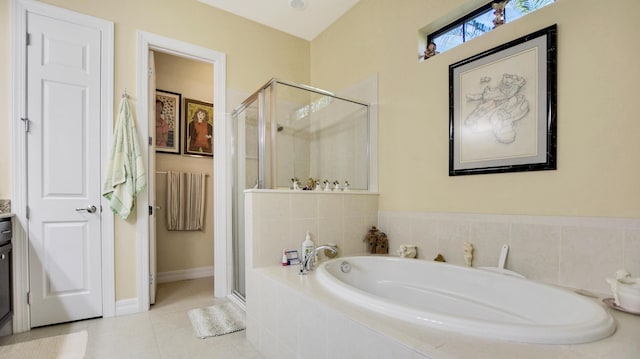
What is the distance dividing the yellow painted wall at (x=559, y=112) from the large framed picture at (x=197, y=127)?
2008mm

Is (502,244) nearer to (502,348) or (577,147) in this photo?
(577,147)

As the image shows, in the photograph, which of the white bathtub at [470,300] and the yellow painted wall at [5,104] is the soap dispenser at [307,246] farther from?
the yellow painted wall at [5,104]

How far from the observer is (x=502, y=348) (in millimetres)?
902

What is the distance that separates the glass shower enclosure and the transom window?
2.62ft

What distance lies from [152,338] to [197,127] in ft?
8.14

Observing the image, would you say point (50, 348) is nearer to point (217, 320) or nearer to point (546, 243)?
point (217, 320)

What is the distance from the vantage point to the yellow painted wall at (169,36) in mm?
2111

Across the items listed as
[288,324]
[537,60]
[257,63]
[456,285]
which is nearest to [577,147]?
[537,60]

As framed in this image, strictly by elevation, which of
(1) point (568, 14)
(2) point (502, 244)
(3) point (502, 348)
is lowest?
(3) point (502, 348)

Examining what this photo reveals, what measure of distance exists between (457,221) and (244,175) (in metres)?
1.80

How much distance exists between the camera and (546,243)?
1612 millimetres

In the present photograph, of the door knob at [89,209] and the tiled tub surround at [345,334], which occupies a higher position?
the door knob at [89,209]

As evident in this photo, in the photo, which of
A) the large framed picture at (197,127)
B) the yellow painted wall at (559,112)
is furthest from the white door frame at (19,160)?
the yellow painted wall at (559,112)

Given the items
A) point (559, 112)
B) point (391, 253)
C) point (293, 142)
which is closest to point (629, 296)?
point (559, 112)
